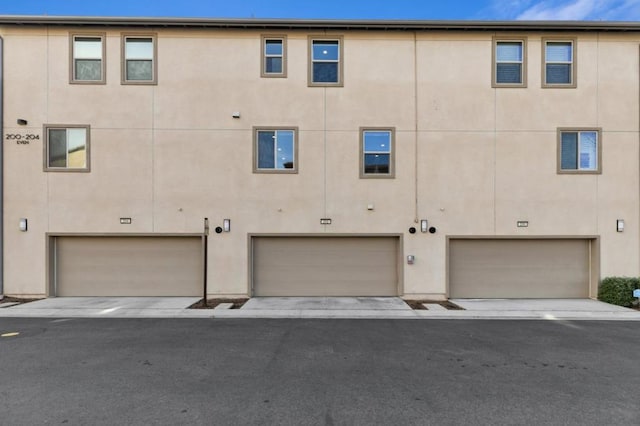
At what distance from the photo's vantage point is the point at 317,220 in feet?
37.8

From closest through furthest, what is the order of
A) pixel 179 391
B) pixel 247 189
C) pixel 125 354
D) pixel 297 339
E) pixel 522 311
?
pixel 179 391
pixel 125 354
pixel 297 339
pixel 522 311
pixel 247 189

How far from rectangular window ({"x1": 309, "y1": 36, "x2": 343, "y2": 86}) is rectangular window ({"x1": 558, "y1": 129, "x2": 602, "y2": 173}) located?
7606 mm

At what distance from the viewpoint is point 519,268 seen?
38.4ft

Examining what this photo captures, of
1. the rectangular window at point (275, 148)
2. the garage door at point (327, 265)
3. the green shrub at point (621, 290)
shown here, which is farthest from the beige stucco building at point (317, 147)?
the green shrub at point (621, 290)

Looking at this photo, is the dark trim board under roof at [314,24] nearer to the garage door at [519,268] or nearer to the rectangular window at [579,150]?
the rectangular window at [579,150]

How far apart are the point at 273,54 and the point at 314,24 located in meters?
1.64

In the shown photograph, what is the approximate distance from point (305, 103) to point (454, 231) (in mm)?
6498

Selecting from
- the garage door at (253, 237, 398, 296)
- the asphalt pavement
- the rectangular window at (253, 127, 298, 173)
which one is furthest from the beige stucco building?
the asphalt pavement

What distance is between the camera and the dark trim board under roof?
11.2 metres

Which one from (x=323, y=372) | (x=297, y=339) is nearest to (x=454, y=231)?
(x=297, y=339)

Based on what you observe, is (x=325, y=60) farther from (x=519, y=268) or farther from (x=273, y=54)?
(x=519, y=268)

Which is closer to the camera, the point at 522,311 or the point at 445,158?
the point at 522,311

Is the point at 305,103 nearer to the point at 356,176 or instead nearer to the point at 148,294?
the point at 356,176

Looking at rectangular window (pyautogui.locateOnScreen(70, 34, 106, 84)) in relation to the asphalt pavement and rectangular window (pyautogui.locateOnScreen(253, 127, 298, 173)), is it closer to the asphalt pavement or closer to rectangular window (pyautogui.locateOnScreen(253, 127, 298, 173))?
rectangular window (pyautogui.locateOnScreen(253, 127, 298, 173))
